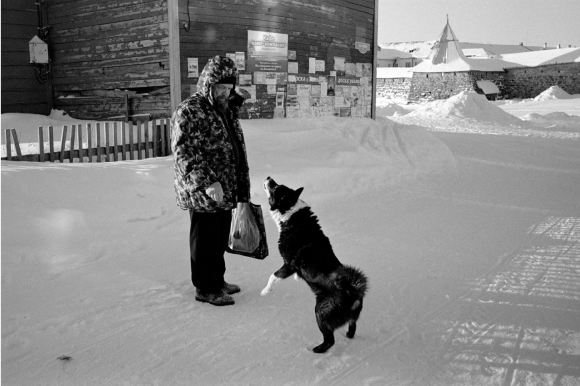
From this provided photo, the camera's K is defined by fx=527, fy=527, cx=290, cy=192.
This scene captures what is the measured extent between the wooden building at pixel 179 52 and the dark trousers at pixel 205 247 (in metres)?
6.10

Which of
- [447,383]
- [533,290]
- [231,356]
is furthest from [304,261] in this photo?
[533,290]

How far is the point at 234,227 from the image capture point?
4.21 m

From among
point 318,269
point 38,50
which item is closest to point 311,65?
point 38,50

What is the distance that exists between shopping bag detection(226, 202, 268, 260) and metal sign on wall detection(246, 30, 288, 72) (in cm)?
699

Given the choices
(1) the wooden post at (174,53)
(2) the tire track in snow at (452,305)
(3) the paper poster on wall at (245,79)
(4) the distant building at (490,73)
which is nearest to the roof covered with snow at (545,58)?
(4) the distant building at (490,73)

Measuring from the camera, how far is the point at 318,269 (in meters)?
3.50

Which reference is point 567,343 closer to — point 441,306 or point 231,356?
point 441,306

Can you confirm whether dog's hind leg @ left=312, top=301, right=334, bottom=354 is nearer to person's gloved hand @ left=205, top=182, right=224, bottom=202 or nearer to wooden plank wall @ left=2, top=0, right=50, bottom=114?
person's gloved hand @ left=205, top=182, right=224, bottom=202

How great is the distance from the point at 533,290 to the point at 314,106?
8.40 m

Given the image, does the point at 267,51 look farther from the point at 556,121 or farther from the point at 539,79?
the point at 539,79

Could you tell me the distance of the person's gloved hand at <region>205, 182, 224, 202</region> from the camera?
3.80 m

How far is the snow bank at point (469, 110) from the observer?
2088 cm

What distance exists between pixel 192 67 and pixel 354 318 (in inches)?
296

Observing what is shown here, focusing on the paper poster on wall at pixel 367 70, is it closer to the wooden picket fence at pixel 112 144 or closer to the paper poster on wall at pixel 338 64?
the paper poster on wall at pixel 338 64
